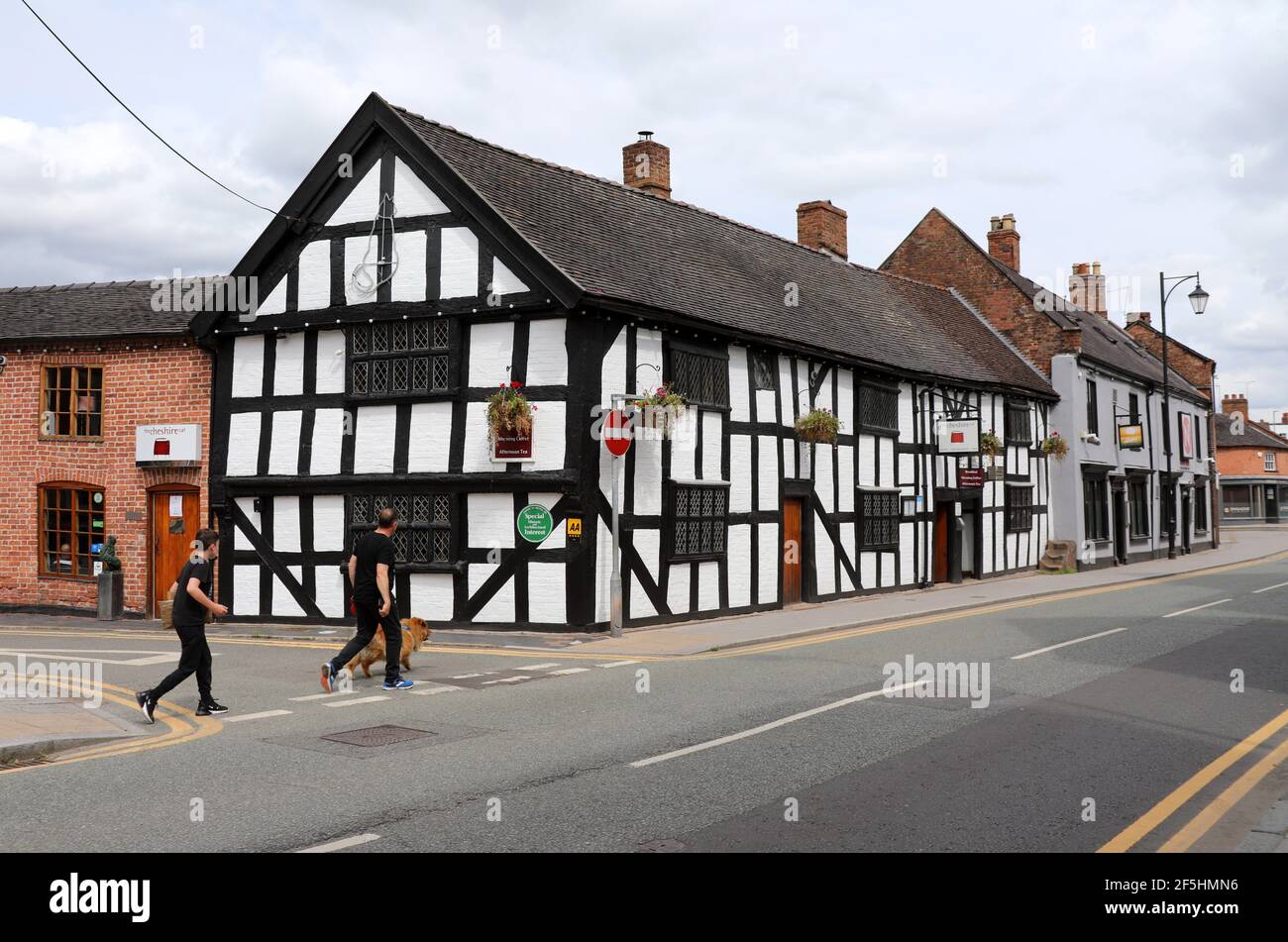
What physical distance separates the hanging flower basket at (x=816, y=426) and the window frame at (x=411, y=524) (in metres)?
7.04

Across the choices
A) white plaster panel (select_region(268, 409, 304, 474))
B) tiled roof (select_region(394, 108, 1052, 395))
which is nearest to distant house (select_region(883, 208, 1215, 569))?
tiled roof (select_region(394, 108, 1052, 395))

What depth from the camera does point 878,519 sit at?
76.7ft

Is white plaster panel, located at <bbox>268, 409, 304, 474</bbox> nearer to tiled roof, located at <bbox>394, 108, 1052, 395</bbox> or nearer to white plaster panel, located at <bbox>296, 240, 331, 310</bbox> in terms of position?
white plaster panel, located at <bbox>296, 240, 331, 310</bbox>

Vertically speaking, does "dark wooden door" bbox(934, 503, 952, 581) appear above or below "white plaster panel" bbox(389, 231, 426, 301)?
below

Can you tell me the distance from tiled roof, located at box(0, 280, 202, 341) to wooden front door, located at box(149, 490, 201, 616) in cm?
313

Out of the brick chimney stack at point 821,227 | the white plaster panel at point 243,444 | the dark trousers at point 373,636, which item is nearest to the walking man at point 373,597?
the dark trousers at point 373,636

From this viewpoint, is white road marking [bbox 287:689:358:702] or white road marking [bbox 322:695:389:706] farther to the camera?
white road marking [bbox 287:689:358:702]

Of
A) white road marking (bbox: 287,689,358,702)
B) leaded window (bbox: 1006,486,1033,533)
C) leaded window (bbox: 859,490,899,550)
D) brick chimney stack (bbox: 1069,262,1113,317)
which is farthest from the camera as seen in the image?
brick chimney stack (bbox: 1069,262,1113,317)

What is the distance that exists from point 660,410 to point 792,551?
5.50m

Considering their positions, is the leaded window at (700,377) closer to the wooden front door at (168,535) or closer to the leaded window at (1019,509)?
the wooden front door at (168,535)

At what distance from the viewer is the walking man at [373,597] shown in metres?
11.1

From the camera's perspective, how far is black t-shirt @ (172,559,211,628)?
982 cm


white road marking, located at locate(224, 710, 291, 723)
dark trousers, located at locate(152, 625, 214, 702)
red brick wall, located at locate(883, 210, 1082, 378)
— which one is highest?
red brick wall, located at locate(883, 210, 1082, 378)
